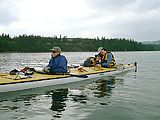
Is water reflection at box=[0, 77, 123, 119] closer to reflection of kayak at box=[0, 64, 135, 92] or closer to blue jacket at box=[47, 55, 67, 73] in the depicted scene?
reflection of kayak at box=[0, 64, 135, 92]

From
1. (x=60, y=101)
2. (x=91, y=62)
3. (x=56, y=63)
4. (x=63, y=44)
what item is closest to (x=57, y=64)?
(x=56, y=63)

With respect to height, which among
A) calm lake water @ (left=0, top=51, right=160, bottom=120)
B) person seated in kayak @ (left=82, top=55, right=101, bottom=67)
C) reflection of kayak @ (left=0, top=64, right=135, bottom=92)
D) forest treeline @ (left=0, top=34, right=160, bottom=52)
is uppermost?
forest treeline @ (left=0, top=34, right=160, bottom=52)

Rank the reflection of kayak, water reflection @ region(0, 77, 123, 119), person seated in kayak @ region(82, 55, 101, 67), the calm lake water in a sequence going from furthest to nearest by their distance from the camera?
person seated in kayak @ region(82, 55, 101, 67) → the reflection of kayak → water reflection @ region(0, 77, 123, 119) → the calm lake water

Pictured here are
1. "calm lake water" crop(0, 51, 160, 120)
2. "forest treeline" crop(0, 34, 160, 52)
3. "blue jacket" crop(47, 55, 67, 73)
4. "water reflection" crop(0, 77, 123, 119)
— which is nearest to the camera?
"calm lake water" crop(0, 51, 160, 120)

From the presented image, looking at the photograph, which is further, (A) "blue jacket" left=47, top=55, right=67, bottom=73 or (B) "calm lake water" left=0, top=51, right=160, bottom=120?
(A) "blue jacket" left=47, top=55, right=67, bottom=73

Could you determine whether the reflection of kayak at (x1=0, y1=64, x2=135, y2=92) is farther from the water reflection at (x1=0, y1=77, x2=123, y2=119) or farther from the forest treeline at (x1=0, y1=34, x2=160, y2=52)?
the forest treeline at (x1=0, y1=34, x2=160, y2=52)

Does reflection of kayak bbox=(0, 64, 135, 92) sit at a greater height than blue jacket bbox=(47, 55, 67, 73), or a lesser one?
lesser

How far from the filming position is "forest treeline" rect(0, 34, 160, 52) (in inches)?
4781

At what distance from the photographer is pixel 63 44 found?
152 metres

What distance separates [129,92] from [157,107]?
345 centimetres

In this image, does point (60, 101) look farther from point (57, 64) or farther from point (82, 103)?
point (57, 64)

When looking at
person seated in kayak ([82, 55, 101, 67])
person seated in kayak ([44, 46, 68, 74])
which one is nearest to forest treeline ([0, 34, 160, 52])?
person seated in kayak ([82, 55, 101, 67])

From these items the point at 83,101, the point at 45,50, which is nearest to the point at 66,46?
the point at 45,50

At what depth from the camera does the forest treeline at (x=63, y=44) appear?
12144 centimetres
